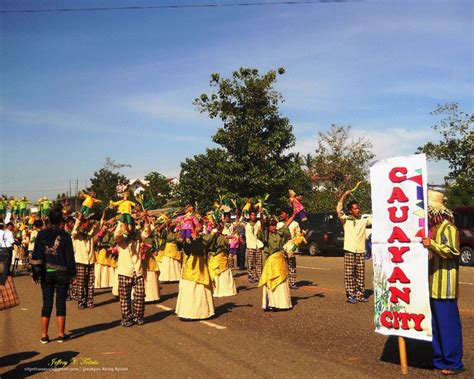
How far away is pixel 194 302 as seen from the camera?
9586 millimetres

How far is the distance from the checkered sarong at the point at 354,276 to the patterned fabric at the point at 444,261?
4833 mm

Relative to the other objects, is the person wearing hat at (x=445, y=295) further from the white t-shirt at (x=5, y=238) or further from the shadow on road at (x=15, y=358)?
the white t-shirt at (x=5, y=238)

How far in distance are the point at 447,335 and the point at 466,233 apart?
14.5 meters

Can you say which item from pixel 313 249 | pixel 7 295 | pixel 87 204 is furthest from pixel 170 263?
pixel 313 249

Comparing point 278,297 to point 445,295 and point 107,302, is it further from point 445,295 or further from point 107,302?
point 445,295

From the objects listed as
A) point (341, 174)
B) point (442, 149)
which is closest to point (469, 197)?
point (442, 149)

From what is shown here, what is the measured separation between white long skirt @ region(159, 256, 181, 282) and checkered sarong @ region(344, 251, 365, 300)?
6.19 metres

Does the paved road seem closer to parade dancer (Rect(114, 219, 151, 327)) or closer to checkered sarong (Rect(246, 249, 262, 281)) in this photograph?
parade dancer (Rect(114, 219, 151, 327))

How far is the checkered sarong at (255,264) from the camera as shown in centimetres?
1546

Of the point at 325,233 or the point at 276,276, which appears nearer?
the point at 276,276

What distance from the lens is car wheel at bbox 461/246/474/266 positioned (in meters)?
19.0

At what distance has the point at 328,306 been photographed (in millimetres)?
10688

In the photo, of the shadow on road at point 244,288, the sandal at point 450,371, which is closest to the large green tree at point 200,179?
the shadow on road at point 244,288

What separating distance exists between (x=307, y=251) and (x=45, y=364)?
21415 millimetres
